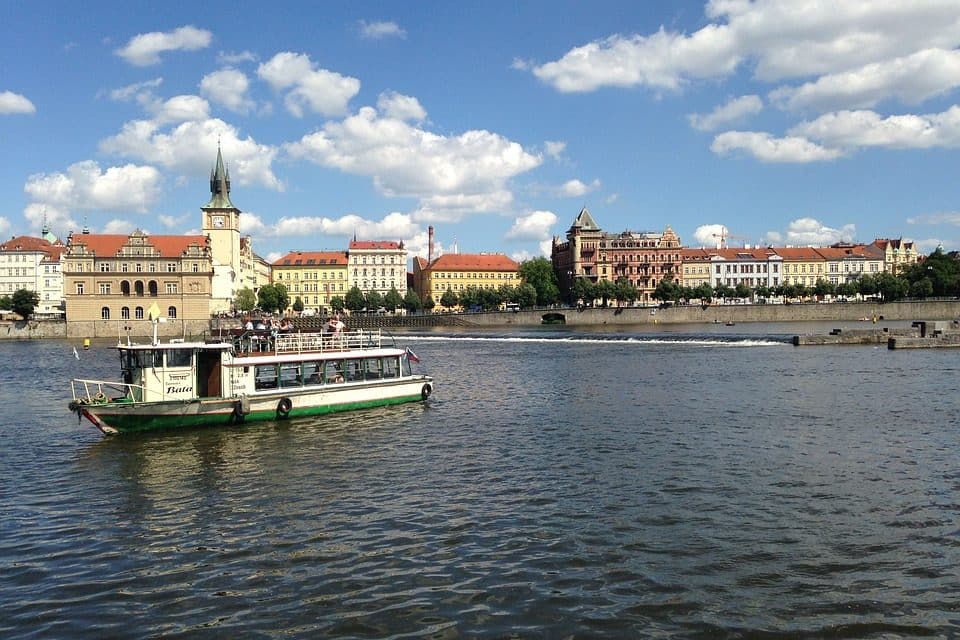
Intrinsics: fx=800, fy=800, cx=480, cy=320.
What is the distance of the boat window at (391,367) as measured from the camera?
1497 inches

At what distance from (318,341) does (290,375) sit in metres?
2.77

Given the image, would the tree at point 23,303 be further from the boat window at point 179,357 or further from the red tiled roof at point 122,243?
the boat window at point 179,357

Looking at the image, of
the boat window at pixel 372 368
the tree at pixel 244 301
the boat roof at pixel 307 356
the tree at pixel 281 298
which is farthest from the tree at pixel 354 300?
the boat window at pixel 372 368

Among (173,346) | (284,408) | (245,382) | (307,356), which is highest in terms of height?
(173,346)

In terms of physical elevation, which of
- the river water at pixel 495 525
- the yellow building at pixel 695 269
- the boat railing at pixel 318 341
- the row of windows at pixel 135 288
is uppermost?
the yellow building at pixel 695 269

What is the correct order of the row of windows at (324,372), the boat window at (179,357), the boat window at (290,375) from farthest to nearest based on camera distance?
1. the boat window at (290,375)
2. the row of windows at (324,372)
3. the boat window at (179,357)

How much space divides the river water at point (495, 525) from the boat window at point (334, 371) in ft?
9.80

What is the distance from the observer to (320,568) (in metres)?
14.6

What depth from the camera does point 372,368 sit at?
124ft

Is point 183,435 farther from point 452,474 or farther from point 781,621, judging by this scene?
point 781,621

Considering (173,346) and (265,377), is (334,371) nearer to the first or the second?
(265,377)

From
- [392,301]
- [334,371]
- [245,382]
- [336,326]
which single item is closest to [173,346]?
[245,382]

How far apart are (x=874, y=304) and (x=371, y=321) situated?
304 ft

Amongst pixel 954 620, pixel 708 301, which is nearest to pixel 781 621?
pixel 954 620
